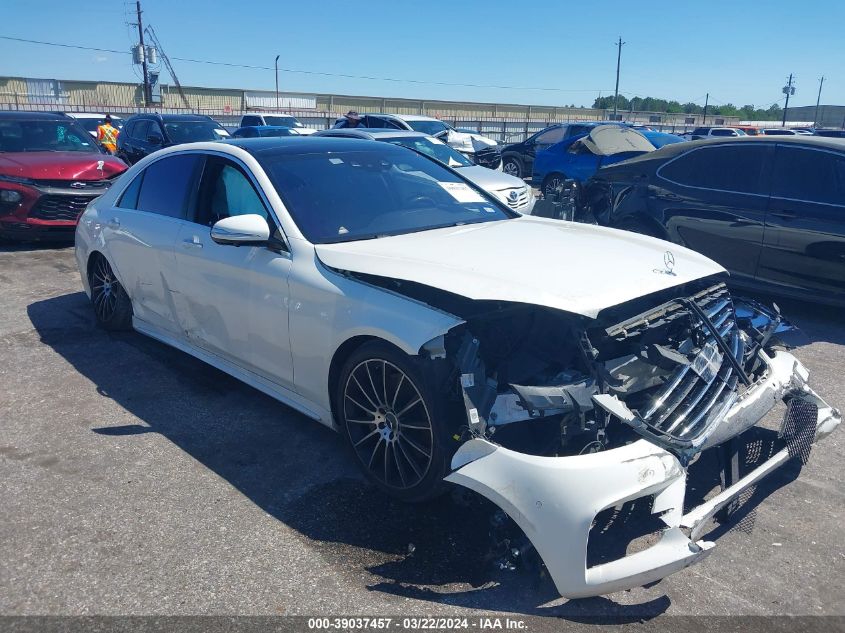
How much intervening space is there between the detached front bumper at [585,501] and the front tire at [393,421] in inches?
14.9

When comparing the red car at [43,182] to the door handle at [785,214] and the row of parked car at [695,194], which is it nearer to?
the row of parked car at [695,194]

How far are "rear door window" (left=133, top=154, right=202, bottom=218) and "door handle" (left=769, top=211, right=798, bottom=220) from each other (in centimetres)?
500

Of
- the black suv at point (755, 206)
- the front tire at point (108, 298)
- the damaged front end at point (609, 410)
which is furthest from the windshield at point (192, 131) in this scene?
the damaged front end at point (609, 410)

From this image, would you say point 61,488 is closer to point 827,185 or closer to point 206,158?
point 206,158

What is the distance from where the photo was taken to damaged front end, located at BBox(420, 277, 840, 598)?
255 centimetres

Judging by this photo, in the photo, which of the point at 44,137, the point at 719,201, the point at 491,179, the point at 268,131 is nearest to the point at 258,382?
the point at 719,201

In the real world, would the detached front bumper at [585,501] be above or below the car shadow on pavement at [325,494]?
above

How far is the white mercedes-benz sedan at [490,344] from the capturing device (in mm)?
2654

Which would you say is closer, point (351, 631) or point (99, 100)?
point (351, 631)

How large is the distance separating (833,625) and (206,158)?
168 inches

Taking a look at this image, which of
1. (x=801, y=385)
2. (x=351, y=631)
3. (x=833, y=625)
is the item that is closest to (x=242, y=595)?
(x=351, y=631)

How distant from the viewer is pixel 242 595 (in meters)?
2.80

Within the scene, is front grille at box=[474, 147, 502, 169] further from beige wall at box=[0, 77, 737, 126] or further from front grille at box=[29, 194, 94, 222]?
beige wall at box=[0, 77, 737, 126]

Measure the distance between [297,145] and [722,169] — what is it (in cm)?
440
